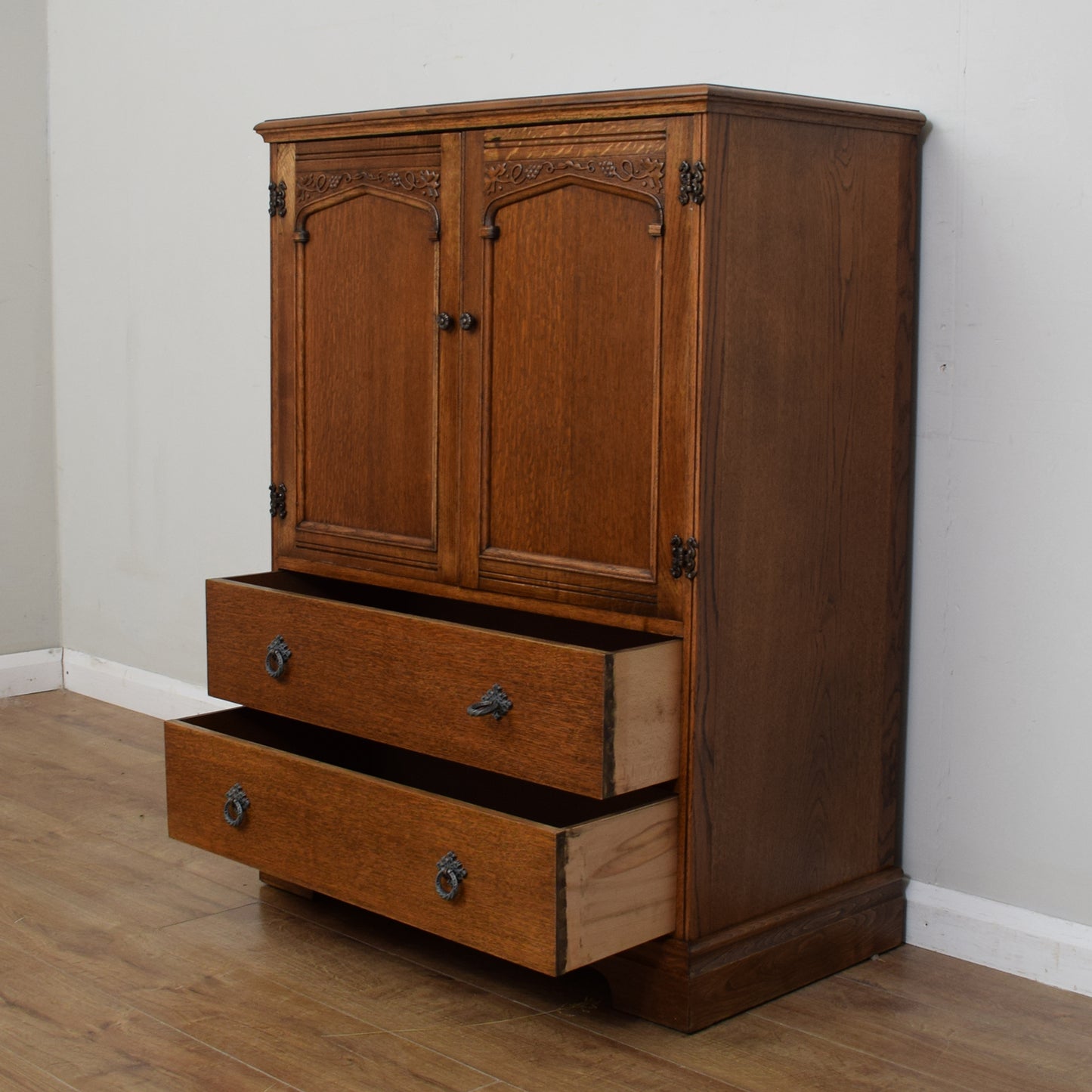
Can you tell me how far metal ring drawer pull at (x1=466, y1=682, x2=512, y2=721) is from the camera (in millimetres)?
2068

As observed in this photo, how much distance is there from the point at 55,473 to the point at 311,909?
2039 millimetres

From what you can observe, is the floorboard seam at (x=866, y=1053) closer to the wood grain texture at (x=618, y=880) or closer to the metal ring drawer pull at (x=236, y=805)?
the wood grain texture at (x=618, y=880)

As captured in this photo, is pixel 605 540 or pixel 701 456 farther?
pixel 605 540

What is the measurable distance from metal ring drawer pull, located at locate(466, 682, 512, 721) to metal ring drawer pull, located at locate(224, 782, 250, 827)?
0.53m

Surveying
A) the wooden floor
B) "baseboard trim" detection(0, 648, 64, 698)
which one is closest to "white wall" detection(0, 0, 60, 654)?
"baseboard trim" detection(0, 648, 64, 698)

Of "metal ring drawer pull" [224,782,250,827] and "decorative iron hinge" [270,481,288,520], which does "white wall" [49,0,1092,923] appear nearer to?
"decorative iron hinge" [270,481,288,520]

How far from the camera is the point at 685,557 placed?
203cm

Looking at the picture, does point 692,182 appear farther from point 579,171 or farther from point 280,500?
point 280,500

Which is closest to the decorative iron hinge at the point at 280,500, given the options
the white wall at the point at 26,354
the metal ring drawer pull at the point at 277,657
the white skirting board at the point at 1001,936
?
the metal ring drawer pull at the point at 277,657

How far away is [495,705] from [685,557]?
1.09 feet

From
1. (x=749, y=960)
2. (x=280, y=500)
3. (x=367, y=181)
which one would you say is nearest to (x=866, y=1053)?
(x=749, y=960)

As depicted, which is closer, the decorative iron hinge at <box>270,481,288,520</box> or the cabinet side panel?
the cabinet side panel

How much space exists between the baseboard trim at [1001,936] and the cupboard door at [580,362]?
2.52 ft

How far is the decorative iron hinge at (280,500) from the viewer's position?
2621 mm
